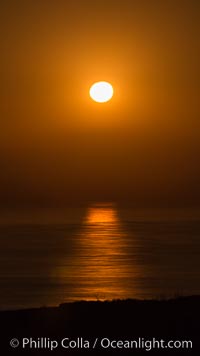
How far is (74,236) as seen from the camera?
63.7 m

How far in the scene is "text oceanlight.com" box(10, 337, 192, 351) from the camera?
8.17 metres

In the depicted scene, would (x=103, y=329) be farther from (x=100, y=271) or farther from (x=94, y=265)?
(x=94, y=265)

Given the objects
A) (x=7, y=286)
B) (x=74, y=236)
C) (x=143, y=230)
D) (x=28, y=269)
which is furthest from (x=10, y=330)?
(x=143, y=230)

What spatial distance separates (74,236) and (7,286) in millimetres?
32543

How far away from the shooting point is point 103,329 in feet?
28.7

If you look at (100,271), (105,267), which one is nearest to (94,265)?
(105,267)

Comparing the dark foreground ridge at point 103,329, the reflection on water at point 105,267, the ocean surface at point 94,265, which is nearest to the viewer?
the dark foreground ridge at point 103,329

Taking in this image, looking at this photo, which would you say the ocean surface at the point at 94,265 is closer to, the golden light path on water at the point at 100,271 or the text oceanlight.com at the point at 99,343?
Answer: the golden light path on water at the point at 100,271

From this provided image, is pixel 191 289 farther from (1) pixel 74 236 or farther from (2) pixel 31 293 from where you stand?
(1) pixel 74 236

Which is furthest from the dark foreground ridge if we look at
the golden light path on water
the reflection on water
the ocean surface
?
the golden light path on water

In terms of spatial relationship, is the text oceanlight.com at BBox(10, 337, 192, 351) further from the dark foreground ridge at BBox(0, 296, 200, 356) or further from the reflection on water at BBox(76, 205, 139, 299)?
the reflection on water at BBox(76, 205, 139, 299)

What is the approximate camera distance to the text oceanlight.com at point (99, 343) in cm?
817

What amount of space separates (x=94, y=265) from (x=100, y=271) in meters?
3.02

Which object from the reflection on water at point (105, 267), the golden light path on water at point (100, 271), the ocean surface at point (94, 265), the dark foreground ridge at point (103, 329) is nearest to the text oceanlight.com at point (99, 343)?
the dark foreground ridge at point (103, 329)
